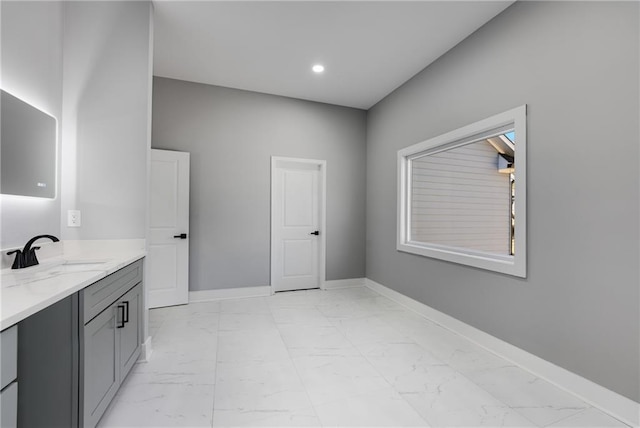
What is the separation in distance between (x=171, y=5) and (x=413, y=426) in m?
3.64

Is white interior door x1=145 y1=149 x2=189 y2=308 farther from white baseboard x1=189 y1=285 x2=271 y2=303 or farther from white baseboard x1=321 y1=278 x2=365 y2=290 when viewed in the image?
white baseboard x1=321 y1=278 x2=365 y2=290

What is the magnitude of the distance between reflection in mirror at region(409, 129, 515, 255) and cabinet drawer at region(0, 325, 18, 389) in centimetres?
320

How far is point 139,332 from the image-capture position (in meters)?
2.28

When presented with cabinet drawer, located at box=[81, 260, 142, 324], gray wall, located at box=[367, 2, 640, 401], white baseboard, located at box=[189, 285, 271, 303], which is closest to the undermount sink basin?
cabinet drawer, located at box=[81, 260, 142, 324]

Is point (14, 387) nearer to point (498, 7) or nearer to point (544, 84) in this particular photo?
point (544, 84)

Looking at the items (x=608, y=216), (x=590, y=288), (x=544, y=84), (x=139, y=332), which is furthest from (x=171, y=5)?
(x=590, y=288)

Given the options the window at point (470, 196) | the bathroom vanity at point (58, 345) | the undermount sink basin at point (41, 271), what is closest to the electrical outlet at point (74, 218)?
the undermount sink basin at point (41, 271)

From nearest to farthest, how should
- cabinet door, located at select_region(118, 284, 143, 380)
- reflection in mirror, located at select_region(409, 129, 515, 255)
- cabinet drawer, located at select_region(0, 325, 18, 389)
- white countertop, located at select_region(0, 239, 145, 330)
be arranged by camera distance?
cabinet drawer, located at select_region(0, 325, 18, 389), white countertop, located at select_region(0, 239, 145, 330), cabinet door, located at select_region(118, 284, 143, 380), reflection in mirror, located at select_region(409, 129, 515, 255)

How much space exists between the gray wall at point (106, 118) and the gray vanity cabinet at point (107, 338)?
56 cm

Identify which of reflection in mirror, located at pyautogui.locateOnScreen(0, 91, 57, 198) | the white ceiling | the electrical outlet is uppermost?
the white ceiling

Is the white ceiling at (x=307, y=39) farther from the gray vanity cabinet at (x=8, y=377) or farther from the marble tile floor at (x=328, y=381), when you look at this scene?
the marble tile floor at (x=328, y=381)

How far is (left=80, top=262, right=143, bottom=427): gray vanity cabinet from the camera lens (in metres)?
1.42

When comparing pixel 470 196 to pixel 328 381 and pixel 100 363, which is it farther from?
pixel 100 363

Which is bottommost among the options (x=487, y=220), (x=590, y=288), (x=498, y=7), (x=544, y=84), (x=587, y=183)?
(x=590, y=288)
